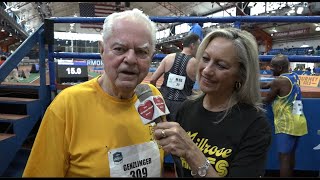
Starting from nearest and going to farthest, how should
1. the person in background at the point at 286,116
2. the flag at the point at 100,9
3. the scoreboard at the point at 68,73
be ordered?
the person in background at the point at 286,116, the scoreboard at the point at 68,73, the flag at the point at 100,9

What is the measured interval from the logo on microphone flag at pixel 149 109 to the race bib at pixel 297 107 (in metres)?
2.55

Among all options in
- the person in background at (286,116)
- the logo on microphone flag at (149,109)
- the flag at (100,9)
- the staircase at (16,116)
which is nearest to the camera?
the logo on microphone flag at (149,109)

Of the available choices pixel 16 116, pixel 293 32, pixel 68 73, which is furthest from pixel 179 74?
pixel 293 32

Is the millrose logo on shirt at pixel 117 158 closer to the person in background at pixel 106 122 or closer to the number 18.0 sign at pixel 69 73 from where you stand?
the person in background at pixel 106 122

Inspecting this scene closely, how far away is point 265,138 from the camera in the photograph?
1236 mm

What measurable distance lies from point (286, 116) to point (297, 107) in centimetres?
16

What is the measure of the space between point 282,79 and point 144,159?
2404mm

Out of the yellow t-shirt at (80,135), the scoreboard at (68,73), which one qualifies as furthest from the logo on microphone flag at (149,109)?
the scoreboard at (68,73)

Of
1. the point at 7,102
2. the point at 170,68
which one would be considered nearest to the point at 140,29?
the point at 170,68

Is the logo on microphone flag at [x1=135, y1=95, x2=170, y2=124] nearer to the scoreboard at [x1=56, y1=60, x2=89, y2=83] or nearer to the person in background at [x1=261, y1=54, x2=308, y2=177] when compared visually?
the person in background at [x1=261, y1=54, x2=308, y2=177]

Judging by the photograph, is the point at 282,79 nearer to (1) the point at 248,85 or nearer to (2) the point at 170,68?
(2) the point at 170,68

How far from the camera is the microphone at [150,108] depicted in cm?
107

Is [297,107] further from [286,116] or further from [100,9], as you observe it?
[100,9]

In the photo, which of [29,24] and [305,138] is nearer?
[305,138]
